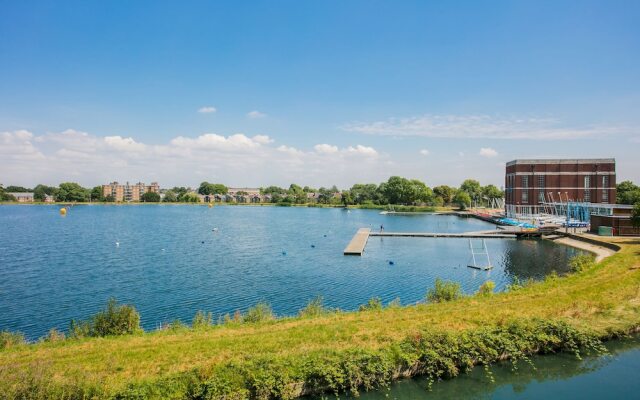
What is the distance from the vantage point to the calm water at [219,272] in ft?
90.6

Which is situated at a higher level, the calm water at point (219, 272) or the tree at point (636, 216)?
the tree at point (636, 216)

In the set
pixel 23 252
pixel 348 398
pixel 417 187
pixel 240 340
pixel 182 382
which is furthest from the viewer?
pixel 417 187

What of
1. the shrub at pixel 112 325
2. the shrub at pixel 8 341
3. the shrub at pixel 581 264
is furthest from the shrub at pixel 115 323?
the shrub at pixel 581 264

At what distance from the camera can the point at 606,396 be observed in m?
14.2

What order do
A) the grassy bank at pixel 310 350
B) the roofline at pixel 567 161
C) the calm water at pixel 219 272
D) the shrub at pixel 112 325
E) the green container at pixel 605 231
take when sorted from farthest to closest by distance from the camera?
the roofline at pixel 567 161
the green container at pixel 605 231
the calm water at pixel 219 272
the shrub at pixel 112 325
the grassy bank at pixel 310 350

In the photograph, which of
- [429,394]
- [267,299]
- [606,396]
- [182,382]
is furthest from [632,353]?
[267,299]

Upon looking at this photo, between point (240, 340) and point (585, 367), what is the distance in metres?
13.6

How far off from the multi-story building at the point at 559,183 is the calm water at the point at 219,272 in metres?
34.5

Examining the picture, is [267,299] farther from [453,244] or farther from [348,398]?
[453,244]

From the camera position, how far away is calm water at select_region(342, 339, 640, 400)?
1412 cm

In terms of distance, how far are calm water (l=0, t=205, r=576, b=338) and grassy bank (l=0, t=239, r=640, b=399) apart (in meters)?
8.04

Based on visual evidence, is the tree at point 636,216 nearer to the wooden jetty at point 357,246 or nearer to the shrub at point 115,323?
the wooden jetty at point 357,246

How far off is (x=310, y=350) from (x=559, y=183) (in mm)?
92717

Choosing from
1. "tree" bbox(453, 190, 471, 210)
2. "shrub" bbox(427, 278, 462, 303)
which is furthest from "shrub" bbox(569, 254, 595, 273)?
"tree" bbox(453, 190, 471, 210)
